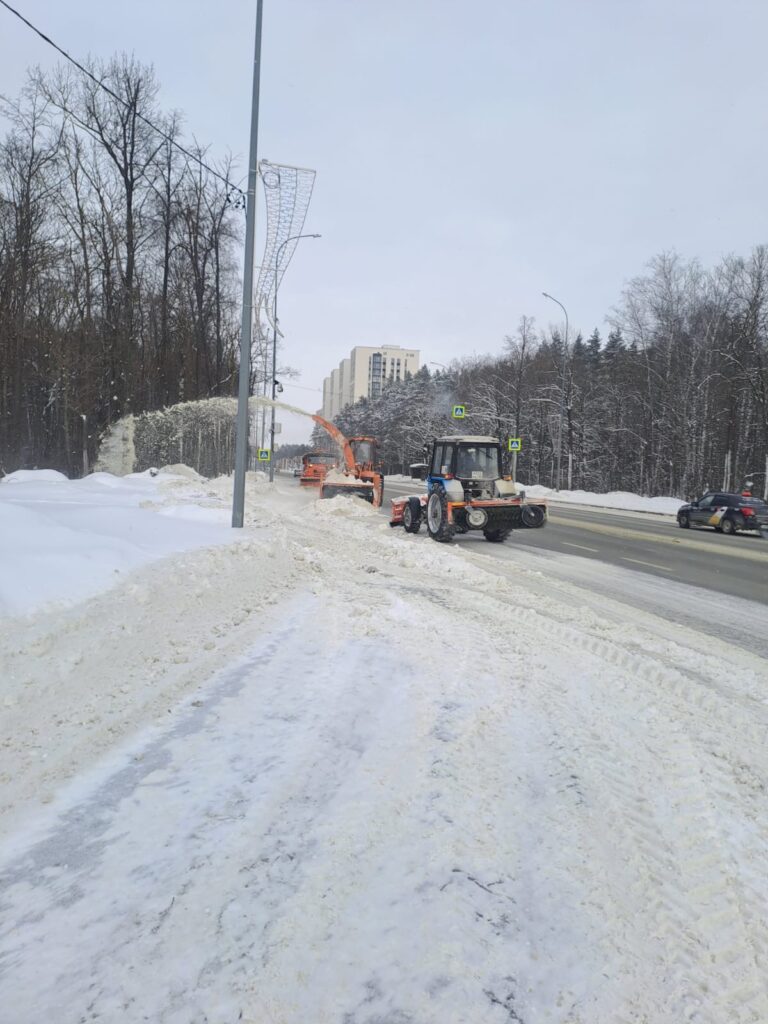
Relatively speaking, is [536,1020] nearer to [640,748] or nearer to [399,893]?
[399,893]

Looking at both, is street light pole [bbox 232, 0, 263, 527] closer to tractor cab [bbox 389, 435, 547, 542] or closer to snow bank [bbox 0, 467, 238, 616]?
snow bank [bbox 0, 467, 238, 616]

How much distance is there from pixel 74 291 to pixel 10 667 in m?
29.9

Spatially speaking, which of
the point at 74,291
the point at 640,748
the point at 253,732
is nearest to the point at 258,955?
the point at 253,732

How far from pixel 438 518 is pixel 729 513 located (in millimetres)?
11632

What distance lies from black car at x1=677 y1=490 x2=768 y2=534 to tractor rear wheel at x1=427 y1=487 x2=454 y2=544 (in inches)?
451

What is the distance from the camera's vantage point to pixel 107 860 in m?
2.48

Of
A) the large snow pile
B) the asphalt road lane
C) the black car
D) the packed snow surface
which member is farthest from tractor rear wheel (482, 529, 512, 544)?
the large snow pile

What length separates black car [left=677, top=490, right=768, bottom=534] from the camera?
20422mm

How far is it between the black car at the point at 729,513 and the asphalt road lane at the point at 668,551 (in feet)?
1.57

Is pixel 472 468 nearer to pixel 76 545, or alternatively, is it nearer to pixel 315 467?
pixel 76 545

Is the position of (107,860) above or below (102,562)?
below

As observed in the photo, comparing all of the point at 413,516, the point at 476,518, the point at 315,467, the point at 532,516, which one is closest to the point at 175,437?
the point at 315,467

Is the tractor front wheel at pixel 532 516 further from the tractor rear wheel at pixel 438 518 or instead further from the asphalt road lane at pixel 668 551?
the tractor rear wheel at pixel 438 518

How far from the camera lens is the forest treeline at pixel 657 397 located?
36.6 metres
